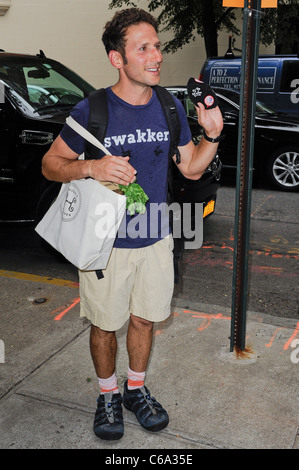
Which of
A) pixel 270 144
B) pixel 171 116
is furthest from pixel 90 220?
pixel 270 144

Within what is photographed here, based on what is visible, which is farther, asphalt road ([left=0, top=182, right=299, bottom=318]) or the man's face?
asphalt road ([left=0, top=182, right=299, bottom=318])

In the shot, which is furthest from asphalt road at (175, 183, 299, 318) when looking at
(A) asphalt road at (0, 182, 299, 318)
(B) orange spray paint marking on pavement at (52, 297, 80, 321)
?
(B) orange spray paint marking on pavement at (52, 297, 80, 321)

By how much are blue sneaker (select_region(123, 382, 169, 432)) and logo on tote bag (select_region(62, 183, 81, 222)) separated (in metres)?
1.01

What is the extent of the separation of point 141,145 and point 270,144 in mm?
6591

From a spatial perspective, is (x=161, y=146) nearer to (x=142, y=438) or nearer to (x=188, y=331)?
(x=142, y=438)

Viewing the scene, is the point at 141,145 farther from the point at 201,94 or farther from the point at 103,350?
the point at 103,350

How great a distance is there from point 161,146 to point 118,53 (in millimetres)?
454

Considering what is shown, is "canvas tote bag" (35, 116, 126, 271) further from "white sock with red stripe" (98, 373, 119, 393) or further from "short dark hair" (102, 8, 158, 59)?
"white sock with red stripe" (98, 373, 119, 393)

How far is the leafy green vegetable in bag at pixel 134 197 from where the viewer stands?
252 cm

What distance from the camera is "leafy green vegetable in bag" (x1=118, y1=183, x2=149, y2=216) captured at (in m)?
2.52

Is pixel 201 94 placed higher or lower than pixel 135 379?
higher

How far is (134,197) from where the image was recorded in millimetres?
2527
